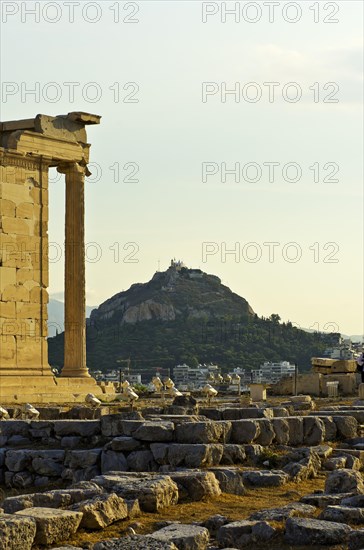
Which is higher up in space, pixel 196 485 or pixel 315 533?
pixel 196 485

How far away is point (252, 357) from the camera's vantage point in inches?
3745

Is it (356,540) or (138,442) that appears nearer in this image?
(356,540)

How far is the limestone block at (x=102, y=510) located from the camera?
446 inches

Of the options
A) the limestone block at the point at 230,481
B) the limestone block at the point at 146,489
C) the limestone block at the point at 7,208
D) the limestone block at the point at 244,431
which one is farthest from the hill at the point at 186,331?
the limestone block at the point at 146,489

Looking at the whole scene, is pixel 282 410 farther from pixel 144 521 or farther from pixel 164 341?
pixel 164 341

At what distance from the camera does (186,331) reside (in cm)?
10544

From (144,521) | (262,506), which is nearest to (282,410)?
(262,506)

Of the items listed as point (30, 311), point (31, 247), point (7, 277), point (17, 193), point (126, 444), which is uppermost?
point (17, 193)

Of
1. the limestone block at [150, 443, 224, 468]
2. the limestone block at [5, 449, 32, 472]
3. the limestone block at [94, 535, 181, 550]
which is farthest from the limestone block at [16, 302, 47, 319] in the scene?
the limestone block at [94, 535, 181, 550]

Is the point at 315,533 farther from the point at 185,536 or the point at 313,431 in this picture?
the point at 313,431

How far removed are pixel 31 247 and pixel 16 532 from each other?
22.0 metres

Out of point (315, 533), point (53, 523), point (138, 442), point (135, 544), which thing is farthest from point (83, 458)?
point (135, 544)

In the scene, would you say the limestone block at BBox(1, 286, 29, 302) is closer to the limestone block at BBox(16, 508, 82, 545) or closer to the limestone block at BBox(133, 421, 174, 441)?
the limestone block at BBox(133, 421, 174, 441)

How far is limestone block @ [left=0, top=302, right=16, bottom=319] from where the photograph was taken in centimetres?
3088
